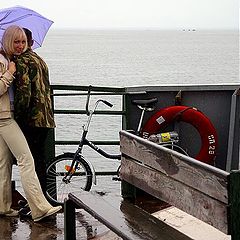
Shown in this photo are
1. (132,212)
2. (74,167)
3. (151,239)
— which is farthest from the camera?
(74,167)

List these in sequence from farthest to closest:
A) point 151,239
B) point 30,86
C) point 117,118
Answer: point 117,118
point 30,86
point 151,239

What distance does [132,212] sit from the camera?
393 centimetres

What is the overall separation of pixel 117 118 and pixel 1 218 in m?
12.0

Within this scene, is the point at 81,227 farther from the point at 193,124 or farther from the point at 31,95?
the point at 193,124

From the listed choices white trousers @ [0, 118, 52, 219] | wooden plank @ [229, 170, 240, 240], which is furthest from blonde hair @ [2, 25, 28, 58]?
wooden plank @ [229, 170, 240, 240]

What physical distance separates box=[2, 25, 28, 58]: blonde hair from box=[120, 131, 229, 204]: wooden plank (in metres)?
1.51

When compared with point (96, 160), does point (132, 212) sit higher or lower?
higher

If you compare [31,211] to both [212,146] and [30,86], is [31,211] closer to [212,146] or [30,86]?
[30,86]

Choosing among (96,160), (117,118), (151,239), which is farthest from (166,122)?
(117,118)

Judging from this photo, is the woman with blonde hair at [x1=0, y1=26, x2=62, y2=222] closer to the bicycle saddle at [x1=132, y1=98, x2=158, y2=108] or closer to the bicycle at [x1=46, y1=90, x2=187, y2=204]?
the bicycle at [x1=46, y1=90, x2=187, y2=204]

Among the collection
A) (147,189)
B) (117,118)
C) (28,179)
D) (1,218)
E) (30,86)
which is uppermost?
Answer: (30,86)

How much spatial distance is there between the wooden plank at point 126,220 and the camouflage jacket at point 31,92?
128cm

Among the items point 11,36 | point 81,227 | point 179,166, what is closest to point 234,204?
point 179,166

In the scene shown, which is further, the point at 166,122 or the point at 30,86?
the point at 166,122
